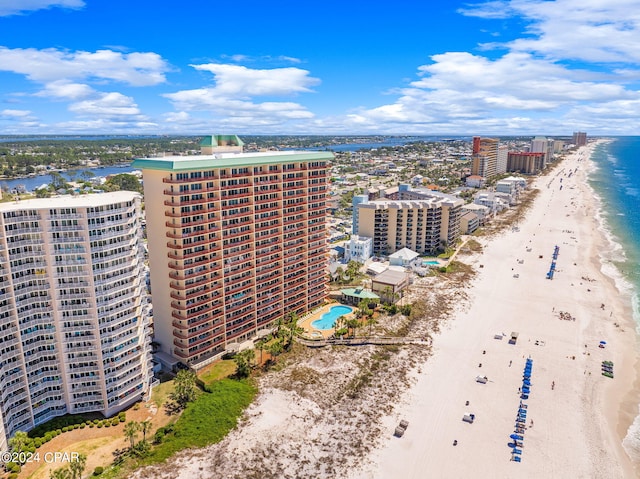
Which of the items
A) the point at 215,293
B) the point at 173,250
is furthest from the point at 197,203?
the point at 215,293

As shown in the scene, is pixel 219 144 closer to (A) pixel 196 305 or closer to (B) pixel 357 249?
(A) pixel 196 305

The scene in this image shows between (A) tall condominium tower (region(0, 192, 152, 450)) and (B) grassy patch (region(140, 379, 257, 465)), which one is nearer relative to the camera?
(A) tall condominium tower (region(0, 192, 152, 450))

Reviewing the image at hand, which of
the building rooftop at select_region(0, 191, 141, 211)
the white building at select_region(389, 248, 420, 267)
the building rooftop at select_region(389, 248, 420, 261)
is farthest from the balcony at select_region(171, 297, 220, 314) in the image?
the building rooftop at select_region(389, 248, 420, 261)

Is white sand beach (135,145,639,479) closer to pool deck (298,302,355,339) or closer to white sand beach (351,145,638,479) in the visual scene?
white sand beach (351,145,638,479)

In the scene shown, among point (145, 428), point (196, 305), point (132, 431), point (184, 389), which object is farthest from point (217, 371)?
point (132, 431)

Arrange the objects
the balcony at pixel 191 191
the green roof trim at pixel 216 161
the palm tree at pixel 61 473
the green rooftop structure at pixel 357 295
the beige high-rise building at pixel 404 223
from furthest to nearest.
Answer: the beige high-rise building at pixel 404 223, the green rooftop structure at pixel 357 295, the balcony at pixel 191 191, the green roof trim at pixel 216 161, the palm tree at pixel 61 473

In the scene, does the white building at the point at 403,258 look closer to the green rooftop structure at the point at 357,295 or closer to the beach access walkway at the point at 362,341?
the green rooftop structure at the point at 357,295

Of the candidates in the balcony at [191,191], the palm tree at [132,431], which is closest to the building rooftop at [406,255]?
the balcony at [191,191]
